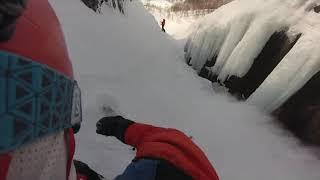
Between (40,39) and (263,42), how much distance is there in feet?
12.9

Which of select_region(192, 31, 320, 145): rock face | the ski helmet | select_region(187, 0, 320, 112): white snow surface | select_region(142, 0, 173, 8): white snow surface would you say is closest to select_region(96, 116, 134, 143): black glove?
the ski helmet

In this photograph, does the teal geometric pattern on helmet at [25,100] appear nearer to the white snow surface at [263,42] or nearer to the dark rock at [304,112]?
the dark rock at [304,112]

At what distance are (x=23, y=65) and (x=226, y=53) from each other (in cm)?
478

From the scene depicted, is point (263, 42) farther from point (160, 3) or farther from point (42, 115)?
point (160, 3)

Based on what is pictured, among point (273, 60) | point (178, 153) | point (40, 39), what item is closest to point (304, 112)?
point (273, 60)

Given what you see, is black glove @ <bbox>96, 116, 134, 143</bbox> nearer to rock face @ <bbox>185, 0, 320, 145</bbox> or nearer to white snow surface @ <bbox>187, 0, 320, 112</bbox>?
rock face @ <bbox>185, 0, 320, 145</bbox>

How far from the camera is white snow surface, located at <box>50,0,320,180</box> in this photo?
2.57 m

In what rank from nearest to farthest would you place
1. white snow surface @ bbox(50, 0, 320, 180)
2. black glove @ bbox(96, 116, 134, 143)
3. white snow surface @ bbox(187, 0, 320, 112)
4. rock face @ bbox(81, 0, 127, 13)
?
black glove @ bbox(96, 116, 134, 143)
white snow surface @ bbox(50, 0, 320, 180)
white snow surface @ bbox(187, 0, 320, 112)
rock face @ bbox(81, 0, 127, 13)

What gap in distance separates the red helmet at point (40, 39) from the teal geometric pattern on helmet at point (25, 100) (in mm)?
28

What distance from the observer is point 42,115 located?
0.90 m

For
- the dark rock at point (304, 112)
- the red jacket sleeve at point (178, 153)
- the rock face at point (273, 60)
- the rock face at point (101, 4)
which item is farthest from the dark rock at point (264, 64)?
the red jacket sleeve at point (178, 153)

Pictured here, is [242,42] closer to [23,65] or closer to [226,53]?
[226,53]

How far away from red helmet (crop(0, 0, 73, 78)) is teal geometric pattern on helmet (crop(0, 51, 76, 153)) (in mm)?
28

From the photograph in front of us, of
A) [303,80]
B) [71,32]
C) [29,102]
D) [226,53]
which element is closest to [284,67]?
[303,80]
